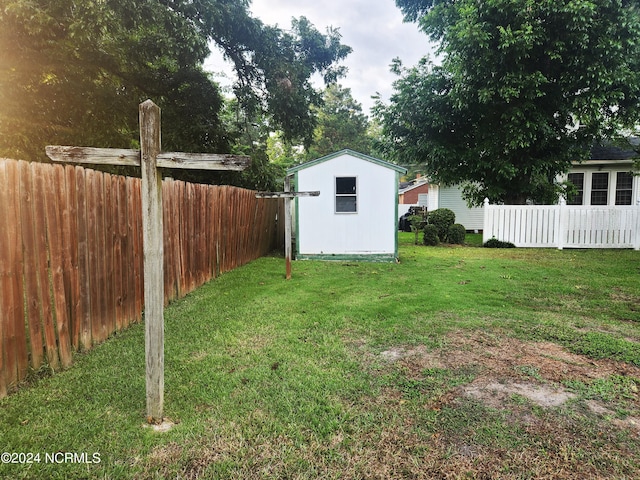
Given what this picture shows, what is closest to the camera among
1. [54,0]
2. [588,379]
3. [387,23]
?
[588,379]

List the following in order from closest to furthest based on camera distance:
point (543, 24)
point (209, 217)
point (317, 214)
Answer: point (209, 217), point (317, 214), point (543, 24)

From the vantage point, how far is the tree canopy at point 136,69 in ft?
26.9

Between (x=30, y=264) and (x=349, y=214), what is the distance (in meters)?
7.47

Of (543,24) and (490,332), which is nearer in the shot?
(490,332)

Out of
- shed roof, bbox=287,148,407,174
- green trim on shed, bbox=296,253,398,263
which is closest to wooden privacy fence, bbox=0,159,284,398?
shed roof, bbox=287,148,407,174

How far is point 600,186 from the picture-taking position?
48.3 ft

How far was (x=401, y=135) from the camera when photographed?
48.4 feet

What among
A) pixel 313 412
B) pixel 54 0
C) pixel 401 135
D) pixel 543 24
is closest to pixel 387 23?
pixel 401 135

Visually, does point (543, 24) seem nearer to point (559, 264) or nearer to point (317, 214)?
point (559, 264)

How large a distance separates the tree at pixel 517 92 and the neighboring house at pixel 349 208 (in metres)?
4.60

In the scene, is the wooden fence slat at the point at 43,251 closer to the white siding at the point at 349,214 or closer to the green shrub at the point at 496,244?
the white siding at the point at 349,214

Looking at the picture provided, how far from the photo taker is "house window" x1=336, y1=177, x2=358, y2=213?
9.60 m

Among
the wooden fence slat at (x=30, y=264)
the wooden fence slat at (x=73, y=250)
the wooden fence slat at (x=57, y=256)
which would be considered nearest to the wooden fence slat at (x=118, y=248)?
the wooden fence slat at (x=73, y=250)

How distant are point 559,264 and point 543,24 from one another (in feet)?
23.3
